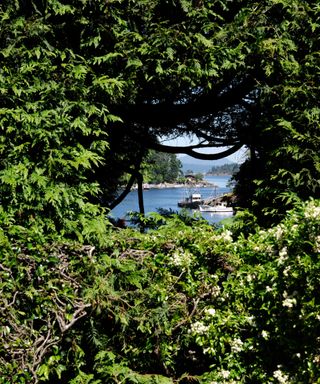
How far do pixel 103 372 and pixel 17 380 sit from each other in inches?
40.0

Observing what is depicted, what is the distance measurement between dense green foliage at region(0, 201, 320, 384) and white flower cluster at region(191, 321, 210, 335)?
0.04 ft

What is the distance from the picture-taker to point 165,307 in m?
4.10

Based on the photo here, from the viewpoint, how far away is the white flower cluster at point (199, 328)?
4062mm

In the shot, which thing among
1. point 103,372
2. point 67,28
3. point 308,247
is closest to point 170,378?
point 103,372

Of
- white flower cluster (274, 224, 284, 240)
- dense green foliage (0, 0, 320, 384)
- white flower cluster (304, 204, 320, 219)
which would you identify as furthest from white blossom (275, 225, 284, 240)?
white flower cluster (304, 204, 320, 219)

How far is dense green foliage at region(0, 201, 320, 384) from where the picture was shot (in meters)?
3.22

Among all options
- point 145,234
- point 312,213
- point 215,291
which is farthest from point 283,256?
point 145,234

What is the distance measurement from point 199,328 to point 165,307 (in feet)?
1.25

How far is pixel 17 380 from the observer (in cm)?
299

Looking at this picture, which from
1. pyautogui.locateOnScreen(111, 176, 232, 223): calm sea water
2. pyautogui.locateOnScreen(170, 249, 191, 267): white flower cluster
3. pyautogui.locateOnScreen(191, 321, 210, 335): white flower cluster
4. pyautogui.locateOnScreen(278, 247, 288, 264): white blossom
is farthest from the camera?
pyautogui.locateOnScreen(111, 176, 232, 223): calm sea water

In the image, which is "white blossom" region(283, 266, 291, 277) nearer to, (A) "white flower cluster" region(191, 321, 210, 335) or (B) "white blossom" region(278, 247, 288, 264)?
(B) "white blossom" region(278, 247, 288, 264)

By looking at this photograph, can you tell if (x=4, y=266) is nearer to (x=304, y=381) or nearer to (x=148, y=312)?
(x=148, y=312)

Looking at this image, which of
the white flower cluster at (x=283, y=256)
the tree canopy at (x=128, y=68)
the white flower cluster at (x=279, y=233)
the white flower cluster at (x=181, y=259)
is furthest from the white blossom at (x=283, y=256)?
the tree canopy at (x=128, y=68)

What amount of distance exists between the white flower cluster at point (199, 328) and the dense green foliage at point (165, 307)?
0.04 ft
